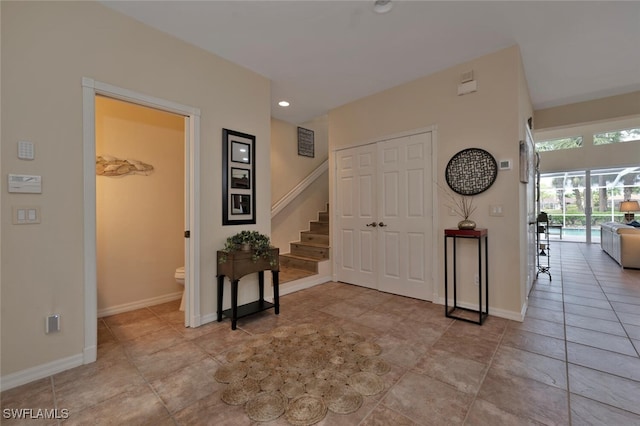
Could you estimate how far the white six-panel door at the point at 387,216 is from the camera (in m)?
3.46

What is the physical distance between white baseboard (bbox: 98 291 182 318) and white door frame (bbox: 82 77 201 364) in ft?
3.17

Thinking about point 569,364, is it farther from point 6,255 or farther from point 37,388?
point 6,255

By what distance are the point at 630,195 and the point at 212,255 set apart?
12.0m

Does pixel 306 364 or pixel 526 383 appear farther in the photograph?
pixel 306 364

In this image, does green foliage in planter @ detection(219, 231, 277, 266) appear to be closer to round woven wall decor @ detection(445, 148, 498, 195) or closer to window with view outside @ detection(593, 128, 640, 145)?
round woven wall decor @ detection(445, 148, 498, 195)

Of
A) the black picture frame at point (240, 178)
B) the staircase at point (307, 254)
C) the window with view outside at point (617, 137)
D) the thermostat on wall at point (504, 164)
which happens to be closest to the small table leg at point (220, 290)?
the black picture frame at point (240, 178)

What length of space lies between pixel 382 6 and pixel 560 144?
392 inches

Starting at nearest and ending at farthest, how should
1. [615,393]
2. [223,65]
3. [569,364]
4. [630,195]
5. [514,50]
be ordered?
[615,393] < [569,364] < [514,50] < [223,65] < [630,195]

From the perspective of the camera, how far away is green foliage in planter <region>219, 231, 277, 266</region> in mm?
2789

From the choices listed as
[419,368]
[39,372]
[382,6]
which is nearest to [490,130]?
[382,6]

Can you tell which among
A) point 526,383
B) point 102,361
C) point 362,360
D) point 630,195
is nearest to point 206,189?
point 102,361

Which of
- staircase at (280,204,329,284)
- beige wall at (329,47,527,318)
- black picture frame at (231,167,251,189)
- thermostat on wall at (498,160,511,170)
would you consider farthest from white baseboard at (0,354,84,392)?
thermostat on wall at (498,160,511,170)

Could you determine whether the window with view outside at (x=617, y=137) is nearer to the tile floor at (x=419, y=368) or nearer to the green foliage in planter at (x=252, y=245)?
the tile floor at (x=419, y=368)

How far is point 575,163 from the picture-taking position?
856 cm
